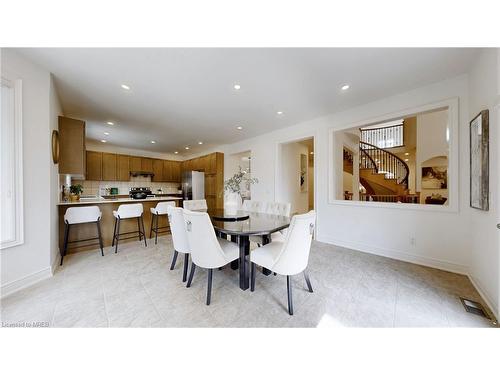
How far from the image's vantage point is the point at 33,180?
6.54ft

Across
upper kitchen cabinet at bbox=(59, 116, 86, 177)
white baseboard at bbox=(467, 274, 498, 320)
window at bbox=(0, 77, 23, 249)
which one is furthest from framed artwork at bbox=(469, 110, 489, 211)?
upper kitchen cabinet at bbox=(59, 116, 86, 177)

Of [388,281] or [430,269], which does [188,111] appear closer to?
[388,281]

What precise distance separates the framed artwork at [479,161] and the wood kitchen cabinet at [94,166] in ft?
25.6

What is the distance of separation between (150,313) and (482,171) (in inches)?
138

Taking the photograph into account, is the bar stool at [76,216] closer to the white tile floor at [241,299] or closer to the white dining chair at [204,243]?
the white tile floor at [241,299]

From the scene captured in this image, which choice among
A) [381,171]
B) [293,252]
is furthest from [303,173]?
[293,252]

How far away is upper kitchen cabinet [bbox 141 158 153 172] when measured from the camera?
6.14 metres

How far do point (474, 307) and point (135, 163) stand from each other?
25.3ft

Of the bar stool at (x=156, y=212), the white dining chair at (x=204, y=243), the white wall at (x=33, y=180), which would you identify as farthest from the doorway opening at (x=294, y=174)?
the white wall at (x=33, y=180)

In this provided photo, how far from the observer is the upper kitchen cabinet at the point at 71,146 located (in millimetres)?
2715

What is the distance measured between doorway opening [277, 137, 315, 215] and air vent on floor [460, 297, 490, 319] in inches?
127

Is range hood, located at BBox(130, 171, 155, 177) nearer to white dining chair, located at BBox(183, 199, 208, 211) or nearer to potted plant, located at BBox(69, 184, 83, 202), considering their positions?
potted plant, located at BBox(69, 184, 83, 202)

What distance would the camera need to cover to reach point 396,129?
736 centimetres
